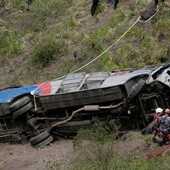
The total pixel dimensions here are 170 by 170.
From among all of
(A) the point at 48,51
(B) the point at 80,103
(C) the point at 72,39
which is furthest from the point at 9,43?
(B) the point at 80,103

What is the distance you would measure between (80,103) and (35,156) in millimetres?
2107

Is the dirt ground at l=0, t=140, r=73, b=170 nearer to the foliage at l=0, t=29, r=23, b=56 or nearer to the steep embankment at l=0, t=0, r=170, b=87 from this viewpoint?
the steep embankment at l=0, t=0, r=170, b=87

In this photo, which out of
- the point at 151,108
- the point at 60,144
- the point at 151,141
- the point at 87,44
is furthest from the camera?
the point at 87,44

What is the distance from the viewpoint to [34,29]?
25.1 m

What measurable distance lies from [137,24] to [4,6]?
10.3 m

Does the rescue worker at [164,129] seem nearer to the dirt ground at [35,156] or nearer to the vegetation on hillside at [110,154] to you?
the vegetation on hillside at [110,154]

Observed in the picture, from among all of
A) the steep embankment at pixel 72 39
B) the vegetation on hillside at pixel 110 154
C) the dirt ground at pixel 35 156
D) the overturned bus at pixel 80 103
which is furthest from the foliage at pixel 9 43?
the vegetation on hillside at pixel 110 154

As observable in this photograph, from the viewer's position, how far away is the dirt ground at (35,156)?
14047 mm

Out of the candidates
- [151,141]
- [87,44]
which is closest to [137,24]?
[87,44]

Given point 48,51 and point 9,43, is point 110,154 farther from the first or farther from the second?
point 9,43

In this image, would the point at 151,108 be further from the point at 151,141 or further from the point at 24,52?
the point at 24,52

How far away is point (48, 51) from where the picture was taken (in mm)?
22219

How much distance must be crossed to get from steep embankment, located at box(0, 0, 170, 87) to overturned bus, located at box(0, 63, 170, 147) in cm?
351

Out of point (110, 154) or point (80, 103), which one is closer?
point (110, 154)
